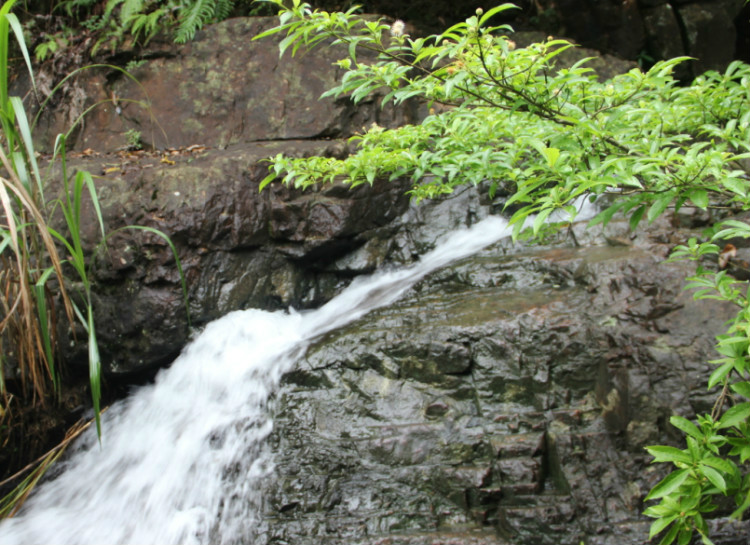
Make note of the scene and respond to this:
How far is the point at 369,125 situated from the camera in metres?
5.43

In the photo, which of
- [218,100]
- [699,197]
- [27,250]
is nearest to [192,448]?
[27,250]

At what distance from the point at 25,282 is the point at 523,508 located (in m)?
2.57

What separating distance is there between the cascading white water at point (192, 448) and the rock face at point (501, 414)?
0.22 m

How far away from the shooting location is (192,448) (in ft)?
10.6

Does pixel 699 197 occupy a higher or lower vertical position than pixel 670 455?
higher

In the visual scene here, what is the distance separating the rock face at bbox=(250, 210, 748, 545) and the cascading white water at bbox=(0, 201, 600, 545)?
225mm

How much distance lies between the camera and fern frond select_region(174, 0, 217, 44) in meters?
5.76

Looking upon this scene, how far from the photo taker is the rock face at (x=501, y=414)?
8.23 feet

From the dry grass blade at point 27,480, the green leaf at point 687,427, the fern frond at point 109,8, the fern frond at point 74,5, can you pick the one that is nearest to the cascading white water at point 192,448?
the dry grass blade at point 27,480

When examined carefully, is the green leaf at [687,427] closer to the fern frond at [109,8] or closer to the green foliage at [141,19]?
the green foliage at [141,19]

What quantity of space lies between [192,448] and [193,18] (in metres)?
4.66

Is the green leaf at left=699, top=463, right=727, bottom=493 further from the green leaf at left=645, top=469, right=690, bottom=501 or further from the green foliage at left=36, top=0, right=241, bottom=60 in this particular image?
the green foliage at left=36, top=0, right=241, bottom=60

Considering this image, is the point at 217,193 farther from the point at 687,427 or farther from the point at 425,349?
the point at 687,427

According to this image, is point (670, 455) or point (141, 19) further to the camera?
point (141, 19)
